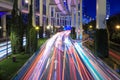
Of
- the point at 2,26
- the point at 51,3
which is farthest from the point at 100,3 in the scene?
the point at 51,3

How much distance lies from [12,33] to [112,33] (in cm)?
2424

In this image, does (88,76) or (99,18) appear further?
(99,18)

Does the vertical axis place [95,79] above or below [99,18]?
below

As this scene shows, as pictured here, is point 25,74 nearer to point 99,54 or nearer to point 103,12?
point 99,54

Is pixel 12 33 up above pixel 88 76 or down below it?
above

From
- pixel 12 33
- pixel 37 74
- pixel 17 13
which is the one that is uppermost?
pixel 17 13

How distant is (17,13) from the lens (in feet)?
125

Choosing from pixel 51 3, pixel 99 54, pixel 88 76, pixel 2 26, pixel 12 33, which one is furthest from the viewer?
pixel 51 3

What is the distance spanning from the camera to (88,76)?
20.5m

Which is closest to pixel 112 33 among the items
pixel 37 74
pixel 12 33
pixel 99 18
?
pixel 99 18

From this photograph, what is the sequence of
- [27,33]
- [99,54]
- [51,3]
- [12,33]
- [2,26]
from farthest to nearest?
[51,3]
[2,26]
[27,33]
[12,33]
[99,54]

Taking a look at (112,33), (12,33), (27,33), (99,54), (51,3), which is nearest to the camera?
(99,54)

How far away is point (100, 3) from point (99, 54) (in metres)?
6.19

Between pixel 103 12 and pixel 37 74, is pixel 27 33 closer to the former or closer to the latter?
pixel 103 12
